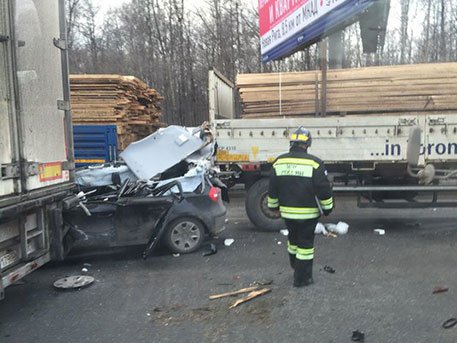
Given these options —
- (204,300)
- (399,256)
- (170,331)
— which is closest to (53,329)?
(170,331)

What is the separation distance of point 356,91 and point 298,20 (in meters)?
3.23

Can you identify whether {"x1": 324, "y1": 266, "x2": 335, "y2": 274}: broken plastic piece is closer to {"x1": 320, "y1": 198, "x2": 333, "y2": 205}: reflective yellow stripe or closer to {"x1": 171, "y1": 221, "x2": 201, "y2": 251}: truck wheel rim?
{"x1": 320, "y1": 198, "x2": 333, "y2": 205}: reflective yellow stripe

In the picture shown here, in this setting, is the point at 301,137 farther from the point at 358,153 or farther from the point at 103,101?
the point at 103,101

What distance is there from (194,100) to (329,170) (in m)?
14.9

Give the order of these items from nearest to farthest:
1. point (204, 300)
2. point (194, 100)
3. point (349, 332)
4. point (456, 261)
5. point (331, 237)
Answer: point (349, 332) < point (204, 300) < point (456, 261) < point (331, 237) < point (194, 100)

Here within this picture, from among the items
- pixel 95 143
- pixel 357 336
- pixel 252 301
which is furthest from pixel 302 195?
pixel 95 143

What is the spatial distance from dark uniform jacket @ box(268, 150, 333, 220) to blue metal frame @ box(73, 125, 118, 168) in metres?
7.93

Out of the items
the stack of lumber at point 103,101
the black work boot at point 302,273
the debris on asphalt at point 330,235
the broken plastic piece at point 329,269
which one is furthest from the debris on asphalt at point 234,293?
the stack of lumber at point 103,101

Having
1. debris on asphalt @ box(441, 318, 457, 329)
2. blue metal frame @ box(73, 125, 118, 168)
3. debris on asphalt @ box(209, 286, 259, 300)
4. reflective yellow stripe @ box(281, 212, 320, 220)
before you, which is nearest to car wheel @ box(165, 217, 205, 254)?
debris on asphalt @ box(209, 286, 259, 300)

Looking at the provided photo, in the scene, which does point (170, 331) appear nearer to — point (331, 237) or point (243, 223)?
point (331, 237)

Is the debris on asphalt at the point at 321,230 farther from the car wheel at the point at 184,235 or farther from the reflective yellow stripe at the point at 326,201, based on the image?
the reflective yellow stripe at the point at 326,201

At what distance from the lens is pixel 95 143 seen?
12102mm

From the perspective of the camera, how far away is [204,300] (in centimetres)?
470

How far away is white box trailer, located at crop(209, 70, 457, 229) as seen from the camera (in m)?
7.36
